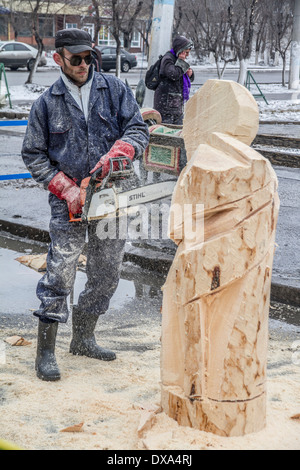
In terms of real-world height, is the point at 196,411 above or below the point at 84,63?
below

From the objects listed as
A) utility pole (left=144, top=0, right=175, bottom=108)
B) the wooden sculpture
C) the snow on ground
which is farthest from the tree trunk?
the wooden sculpture

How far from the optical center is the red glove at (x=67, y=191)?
314 centimetres

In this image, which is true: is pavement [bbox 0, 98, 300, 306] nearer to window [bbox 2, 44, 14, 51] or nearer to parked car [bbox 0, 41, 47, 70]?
parked car [bbox 0, 41, 47, 70]

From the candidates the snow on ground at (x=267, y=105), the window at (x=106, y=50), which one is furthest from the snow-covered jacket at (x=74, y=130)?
the window at (x=106, y=50)

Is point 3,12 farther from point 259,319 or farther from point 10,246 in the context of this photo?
point 259,319

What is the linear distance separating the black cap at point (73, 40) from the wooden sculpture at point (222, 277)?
3.32 feet

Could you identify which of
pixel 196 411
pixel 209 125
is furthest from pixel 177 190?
pixel 196 411

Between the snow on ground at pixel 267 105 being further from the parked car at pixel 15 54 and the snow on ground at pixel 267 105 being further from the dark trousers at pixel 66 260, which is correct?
the dark trousers at pixel 66 260

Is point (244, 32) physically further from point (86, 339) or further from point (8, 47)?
point (86, 339)

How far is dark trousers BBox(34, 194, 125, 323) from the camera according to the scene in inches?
126

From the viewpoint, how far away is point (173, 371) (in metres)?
2.39

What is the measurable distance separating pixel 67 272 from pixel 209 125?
121 cm

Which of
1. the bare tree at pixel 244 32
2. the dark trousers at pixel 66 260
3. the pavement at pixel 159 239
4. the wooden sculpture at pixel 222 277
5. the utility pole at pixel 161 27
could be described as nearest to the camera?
the wooden sculpture at pixel 222 277
